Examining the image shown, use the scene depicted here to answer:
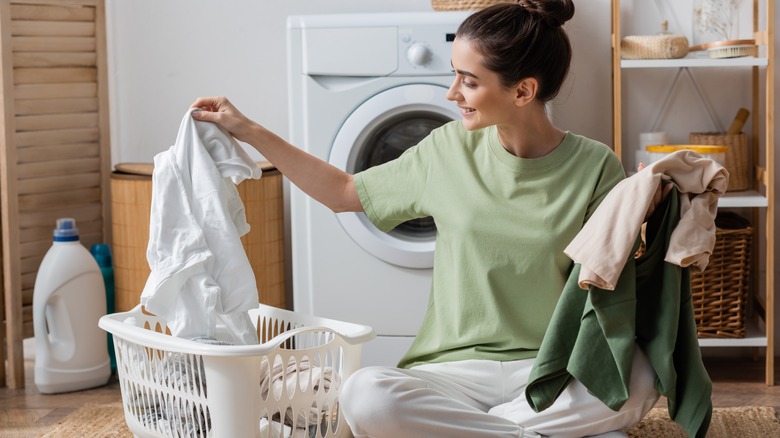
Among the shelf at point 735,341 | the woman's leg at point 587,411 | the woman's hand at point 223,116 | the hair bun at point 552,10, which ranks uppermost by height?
the hair bun at point 552,10

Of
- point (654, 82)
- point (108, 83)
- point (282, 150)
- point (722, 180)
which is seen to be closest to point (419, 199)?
point (282, 150)

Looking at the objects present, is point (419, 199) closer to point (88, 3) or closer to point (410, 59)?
point (410, 59)

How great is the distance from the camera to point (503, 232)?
1698mm

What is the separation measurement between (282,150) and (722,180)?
2.45 ft

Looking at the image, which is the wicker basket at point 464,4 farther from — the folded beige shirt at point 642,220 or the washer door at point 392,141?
the folded beige shirt at point 642,220

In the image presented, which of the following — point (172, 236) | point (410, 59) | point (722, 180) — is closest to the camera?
point (722, 180)

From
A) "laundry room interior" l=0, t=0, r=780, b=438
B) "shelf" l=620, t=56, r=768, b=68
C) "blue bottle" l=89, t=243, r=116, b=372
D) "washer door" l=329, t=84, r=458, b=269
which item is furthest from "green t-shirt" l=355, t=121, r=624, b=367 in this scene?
"blue bottle" l=89, t=243, r=116, b=372

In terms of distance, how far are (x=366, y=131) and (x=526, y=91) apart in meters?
0.86

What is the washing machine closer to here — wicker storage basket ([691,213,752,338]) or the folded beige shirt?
wicker storage basket ([691,213,752,338])

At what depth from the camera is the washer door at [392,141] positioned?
248 cm

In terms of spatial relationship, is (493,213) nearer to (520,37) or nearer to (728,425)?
(520,37)

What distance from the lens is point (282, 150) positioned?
69.6 inches

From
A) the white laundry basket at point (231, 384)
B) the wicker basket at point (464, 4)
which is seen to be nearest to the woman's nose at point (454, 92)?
the white laundry basket at point (231, 384)

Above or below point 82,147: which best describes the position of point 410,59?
above
